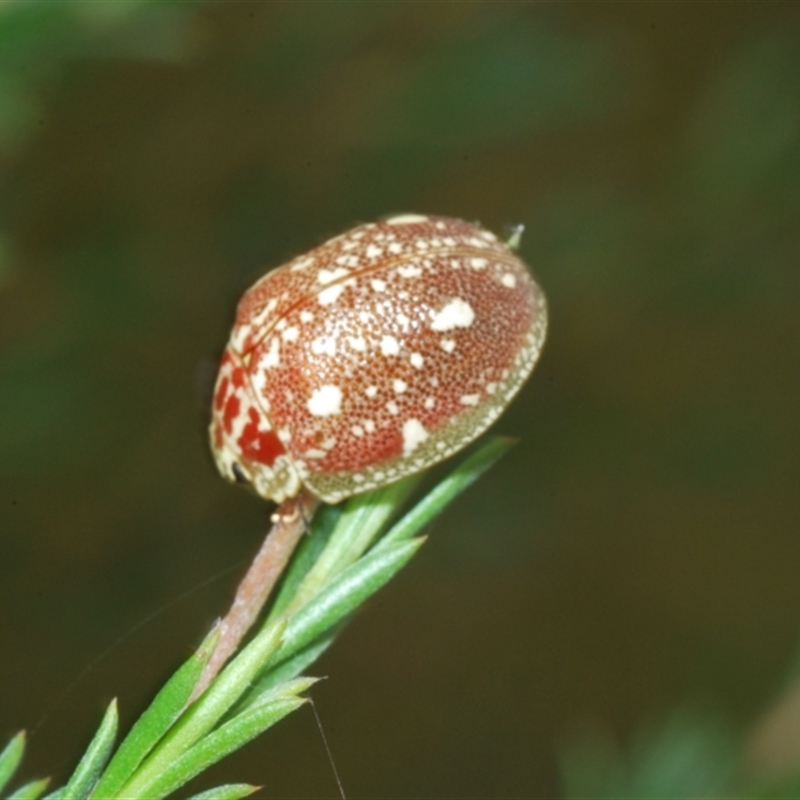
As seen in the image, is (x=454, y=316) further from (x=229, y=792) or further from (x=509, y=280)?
(x=229, y=792)

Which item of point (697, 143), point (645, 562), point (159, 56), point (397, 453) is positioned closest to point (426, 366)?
point (397, 453)

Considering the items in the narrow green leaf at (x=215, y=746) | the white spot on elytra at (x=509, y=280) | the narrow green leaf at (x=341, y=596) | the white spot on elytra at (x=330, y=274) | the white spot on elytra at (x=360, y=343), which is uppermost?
the white spot on elytra at (x=330, y=274)

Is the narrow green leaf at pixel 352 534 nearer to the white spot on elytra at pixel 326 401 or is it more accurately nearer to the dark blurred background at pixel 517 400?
the white spot on elytra at pixel 326 401

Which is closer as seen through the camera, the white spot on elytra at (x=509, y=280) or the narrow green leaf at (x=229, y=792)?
the narrow green leaf at (x=229, y=792)

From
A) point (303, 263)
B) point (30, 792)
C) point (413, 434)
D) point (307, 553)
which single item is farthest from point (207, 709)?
point (303, 263)

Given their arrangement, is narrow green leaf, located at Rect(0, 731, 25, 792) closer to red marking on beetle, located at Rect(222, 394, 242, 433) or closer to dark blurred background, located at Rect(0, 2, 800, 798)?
red marking on beetle, located at Rect(222, 394, 242, 433)

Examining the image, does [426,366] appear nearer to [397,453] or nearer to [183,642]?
[397,453]

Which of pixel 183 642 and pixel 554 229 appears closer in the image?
pixel 183 642

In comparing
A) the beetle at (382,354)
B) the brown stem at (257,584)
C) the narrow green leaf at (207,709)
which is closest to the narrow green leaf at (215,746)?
the narrow green leaf at (207,709)
